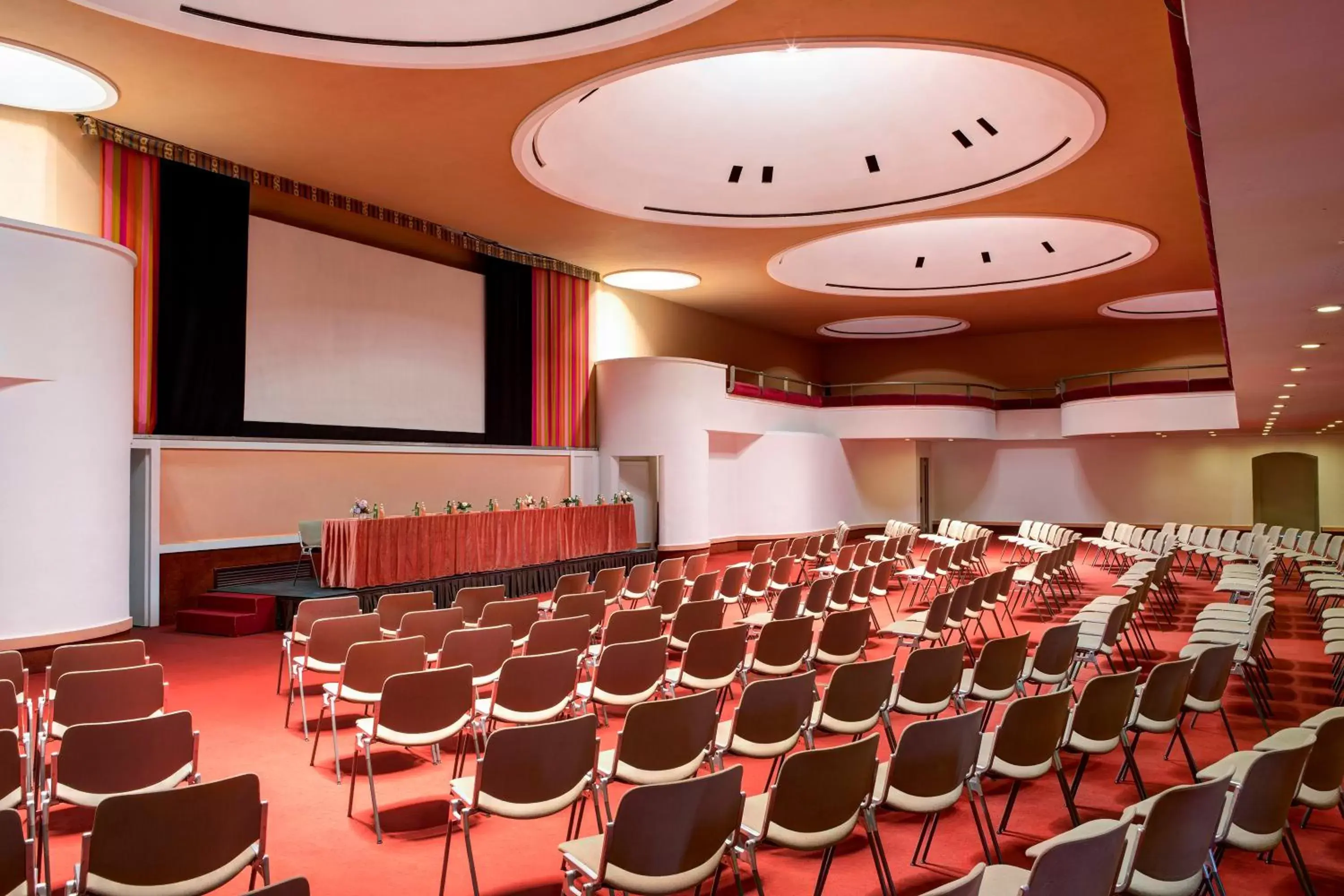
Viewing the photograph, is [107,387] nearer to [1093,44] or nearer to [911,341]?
[1093,44]

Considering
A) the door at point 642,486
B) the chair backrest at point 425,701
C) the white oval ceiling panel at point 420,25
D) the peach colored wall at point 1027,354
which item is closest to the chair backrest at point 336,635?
the chair backrest at point 425,701

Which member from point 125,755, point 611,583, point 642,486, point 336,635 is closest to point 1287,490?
point 642,486

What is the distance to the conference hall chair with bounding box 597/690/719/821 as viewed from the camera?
3791mm

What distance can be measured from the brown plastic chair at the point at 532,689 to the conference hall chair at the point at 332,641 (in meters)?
1.45

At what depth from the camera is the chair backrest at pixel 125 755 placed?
3.50 meters

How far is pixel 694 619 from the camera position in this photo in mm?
7145

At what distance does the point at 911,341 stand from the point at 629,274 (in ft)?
38.7

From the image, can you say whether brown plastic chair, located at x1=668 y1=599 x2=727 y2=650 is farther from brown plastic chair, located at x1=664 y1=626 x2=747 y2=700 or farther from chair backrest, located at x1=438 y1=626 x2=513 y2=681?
chair backrest, located at x1=438 y1=626 x2=513 y2=681

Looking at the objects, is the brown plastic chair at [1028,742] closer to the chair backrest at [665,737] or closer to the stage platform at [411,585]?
the chair backrest at [665,737]

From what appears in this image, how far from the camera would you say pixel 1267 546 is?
12.4m

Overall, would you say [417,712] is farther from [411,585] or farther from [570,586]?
[411,585]

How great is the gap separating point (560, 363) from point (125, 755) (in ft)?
45.4

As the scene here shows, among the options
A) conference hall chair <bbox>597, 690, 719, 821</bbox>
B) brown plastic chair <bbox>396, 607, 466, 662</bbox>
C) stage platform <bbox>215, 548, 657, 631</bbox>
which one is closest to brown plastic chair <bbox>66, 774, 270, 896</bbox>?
conference hall chair <bbox>597, 690, 719, 821</bbox>

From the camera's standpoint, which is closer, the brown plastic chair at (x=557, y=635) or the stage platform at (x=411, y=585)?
the brown plastic chair at (x=557, y=635)
